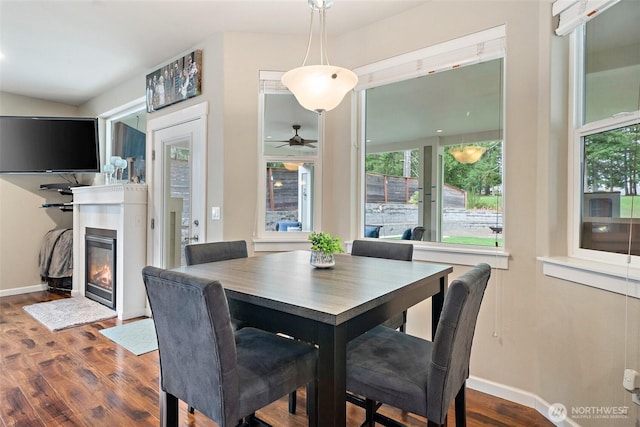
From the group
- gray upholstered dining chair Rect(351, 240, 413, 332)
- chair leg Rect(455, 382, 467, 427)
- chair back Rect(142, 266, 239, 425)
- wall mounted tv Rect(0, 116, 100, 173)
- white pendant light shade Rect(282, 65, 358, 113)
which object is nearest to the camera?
chair back Rect(142, 266, 239, 425)

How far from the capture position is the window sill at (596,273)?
1569 millimetres

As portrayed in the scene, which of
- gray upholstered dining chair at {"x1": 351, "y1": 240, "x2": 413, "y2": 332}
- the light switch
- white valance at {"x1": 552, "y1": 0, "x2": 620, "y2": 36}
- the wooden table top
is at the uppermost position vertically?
white valance at {"x1": 552, "y1": 0, "x2": 620, "y2": 36}

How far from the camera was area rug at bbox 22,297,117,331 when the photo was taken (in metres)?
3.60

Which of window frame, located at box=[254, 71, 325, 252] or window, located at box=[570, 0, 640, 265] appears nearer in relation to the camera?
window, located at box=[570, 0, 640, 265]

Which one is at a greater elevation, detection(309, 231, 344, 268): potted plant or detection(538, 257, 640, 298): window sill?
detection(309, 231, 344, 268): potted plant

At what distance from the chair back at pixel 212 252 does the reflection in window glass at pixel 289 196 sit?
2.69ft

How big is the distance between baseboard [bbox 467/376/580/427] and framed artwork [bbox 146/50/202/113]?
10.7 feet

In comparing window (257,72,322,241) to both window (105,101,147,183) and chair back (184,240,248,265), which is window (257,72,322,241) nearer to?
chair back (184,240,248,265)

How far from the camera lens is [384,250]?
7.81 feet

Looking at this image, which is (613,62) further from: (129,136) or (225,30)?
(129,136)

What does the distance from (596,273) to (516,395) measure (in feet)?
3.16

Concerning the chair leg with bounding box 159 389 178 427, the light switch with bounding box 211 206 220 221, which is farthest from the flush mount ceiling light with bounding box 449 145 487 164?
the chair leg with bounding box 159 389 178 427

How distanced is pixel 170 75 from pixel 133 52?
0.38 meters

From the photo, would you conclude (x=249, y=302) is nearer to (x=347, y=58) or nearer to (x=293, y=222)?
(x=293, y=222)
